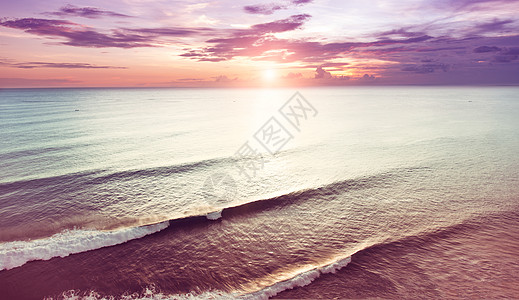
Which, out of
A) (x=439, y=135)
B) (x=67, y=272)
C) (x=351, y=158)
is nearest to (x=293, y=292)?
(x=67, y=272)

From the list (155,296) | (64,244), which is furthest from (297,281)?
(64,244)

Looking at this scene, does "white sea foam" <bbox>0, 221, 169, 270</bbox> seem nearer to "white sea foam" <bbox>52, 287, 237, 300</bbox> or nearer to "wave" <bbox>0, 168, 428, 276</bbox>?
"wave" <bbox>0, 168, 428, 276</bbox>

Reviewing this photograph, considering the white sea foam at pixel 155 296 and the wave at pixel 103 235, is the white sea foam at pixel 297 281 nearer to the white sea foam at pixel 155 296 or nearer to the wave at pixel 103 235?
the white sea foam at pixel 155 296

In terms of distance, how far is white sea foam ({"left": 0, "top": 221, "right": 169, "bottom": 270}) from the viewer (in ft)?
36.1

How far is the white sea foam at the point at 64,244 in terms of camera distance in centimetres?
Answer: 1099

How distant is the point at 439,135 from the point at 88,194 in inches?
1564

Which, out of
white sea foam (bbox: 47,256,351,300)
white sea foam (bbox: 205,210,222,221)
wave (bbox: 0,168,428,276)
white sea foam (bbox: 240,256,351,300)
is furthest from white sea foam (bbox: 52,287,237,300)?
white sea foam (bbox: 205,210,222,221)

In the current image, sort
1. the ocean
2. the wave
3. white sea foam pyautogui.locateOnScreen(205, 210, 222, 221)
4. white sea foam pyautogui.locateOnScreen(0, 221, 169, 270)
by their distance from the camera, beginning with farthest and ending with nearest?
1. white sea foam pyautogui.locateOnScreen(205, 210, 222, 221)
2. the wave
3. white sea foam pyautogui.locateOnScreen(0, 221, 169, 270)
4. the ocean

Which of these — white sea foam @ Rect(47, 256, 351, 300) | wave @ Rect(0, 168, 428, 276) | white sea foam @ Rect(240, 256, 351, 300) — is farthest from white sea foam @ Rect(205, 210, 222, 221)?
white sea foam @ Rect(240, 256, 351, 300)

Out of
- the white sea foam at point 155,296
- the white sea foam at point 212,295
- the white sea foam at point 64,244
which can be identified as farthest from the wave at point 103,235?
the white sea foam at point 212,295

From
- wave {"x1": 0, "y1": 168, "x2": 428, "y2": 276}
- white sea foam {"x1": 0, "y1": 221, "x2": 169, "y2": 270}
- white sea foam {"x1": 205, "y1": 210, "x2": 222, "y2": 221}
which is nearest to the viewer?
white sea foam {"x1": 0, "y1": 221, "x2": 169, "y2": 270}

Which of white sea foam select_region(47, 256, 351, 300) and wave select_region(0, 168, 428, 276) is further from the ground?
wave select_region(0, 168, 428, 276)

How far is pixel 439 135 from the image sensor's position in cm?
3606

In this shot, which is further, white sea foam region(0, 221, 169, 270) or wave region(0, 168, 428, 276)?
wave region(0, 168, 428, 276)
